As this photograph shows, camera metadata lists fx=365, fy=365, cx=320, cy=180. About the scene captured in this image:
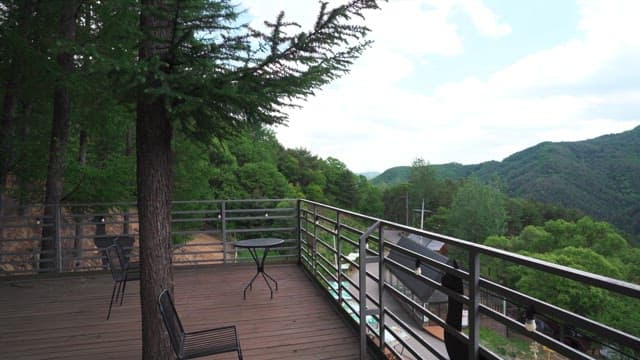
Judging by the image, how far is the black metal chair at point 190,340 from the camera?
7.58 feet

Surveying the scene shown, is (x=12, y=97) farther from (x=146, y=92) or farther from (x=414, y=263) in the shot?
(x=414, y=263)

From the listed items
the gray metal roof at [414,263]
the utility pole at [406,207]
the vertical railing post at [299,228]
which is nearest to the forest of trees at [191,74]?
the gray metal roof at [414,263]

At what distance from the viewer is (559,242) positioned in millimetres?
34188

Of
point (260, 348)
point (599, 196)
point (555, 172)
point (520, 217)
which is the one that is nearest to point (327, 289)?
point (260, 348)

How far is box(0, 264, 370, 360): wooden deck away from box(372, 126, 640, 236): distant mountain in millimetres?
53737

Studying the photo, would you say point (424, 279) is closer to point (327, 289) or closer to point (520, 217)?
point (327, 289)

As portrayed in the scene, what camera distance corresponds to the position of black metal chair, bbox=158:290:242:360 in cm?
231

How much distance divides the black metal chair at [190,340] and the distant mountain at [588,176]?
181ft

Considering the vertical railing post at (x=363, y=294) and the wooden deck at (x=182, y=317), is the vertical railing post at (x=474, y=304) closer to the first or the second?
the vertical railing post at (x=363, y=294)

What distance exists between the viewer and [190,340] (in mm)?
2760

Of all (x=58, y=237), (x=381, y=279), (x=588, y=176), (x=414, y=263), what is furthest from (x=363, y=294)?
(x=588, y=176)

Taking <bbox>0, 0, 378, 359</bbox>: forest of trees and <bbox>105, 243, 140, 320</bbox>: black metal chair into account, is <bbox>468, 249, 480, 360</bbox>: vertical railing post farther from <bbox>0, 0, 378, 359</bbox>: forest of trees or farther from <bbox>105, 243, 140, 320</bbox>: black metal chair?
<bbox>105, 243, 140, 320</bbox>: black metal chair

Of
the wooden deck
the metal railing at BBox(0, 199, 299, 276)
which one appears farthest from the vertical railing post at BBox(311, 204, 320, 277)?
the metal railing at BBox(0, 199, 299, 276)

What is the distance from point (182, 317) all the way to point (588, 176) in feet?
224
